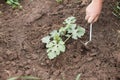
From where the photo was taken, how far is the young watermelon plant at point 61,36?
2.18m

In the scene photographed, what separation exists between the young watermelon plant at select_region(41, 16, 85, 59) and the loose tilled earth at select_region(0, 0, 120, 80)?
0.06 meters

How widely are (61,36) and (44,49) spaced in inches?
6.9

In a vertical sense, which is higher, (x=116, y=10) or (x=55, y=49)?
(x=116, y=10)

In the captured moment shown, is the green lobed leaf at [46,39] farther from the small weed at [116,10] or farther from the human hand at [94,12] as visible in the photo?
the small weed at [116,10]

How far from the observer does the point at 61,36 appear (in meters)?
2.38

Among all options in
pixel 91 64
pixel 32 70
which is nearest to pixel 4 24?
pixel 32 70

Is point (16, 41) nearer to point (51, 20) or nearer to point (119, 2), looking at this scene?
point (51, 20)

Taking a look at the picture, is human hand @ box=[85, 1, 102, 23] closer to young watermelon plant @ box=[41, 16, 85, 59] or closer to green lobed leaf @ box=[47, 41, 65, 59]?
young watermelon plant @ box=[41, 16, 85, 59]

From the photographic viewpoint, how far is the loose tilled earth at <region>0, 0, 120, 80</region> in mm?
2154

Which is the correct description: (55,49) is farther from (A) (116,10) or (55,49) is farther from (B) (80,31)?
Result: (A) (116,10)

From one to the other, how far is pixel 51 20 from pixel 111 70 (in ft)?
2.24

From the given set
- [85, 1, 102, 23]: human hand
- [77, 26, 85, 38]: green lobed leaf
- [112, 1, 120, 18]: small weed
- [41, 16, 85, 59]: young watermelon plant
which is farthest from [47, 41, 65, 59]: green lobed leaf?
[112, 1, 120, 18]: small weed

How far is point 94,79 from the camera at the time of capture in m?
2.11

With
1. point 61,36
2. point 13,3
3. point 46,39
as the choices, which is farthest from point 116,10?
point 13,3
